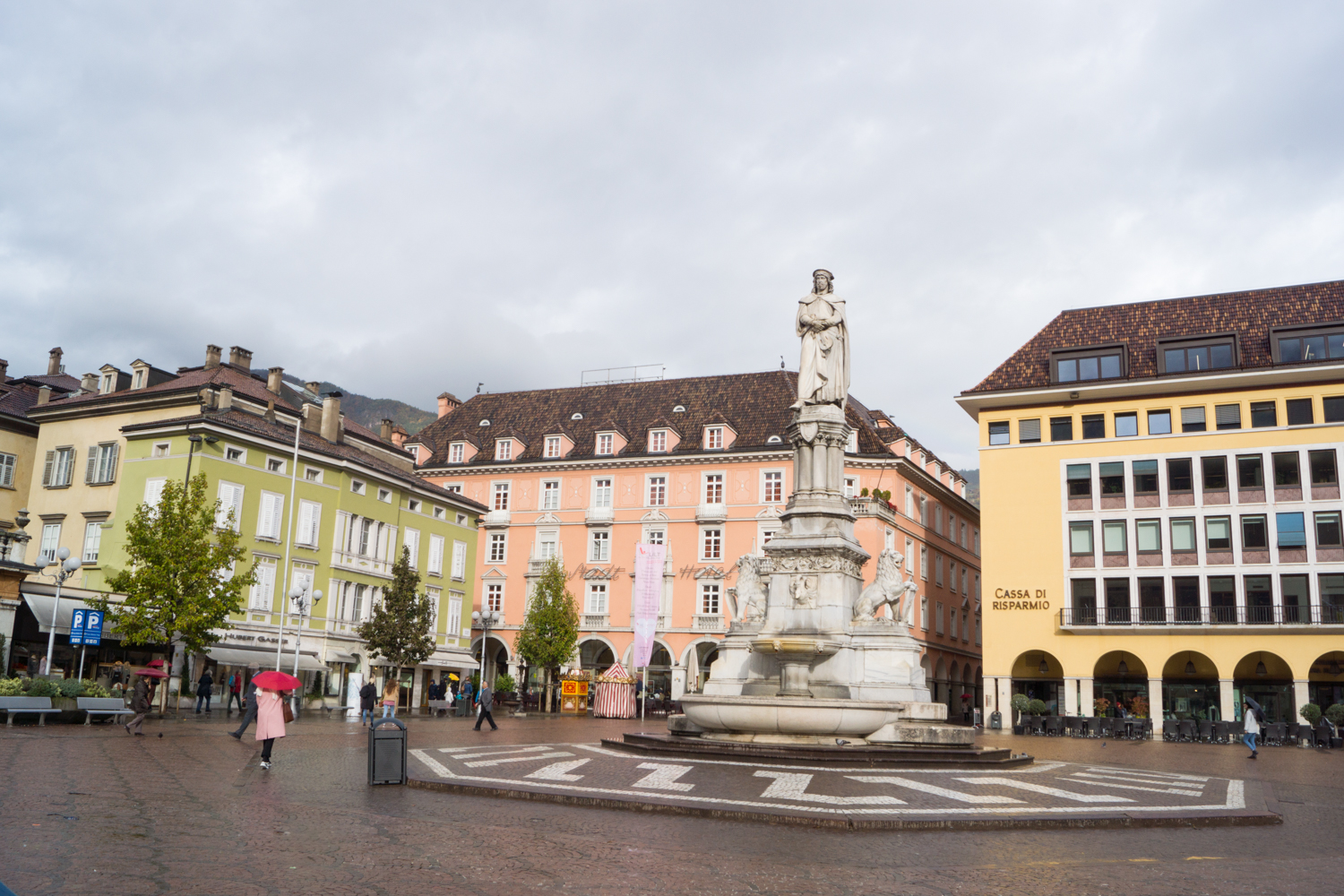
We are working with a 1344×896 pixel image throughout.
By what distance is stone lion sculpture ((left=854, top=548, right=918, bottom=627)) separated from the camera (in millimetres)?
20922

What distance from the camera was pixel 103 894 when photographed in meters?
6.89

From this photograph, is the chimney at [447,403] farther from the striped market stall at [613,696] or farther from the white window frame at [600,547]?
the striped market stall at [613,696]

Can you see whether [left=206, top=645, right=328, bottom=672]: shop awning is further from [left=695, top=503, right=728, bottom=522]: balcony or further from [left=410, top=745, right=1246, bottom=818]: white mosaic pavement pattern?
[left=410, top=745, right=1246, bottom=818]: white mosaic pavement pattern

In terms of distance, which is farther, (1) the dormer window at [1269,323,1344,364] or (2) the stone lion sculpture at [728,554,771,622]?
(1) the dormer window at [1269,323,1344,364]

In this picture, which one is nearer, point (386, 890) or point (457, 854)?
point (386, 890)

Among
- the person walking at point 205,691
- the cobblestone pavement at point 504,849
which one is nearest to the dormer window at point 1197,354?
the cobblestone pavement at point 504,849

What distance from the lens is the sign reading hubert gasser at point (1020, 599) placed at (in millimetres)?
50247

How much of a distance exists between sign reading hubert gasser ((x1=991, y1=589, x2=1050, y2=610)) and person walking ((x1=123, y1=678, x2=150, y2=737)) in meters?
38.5

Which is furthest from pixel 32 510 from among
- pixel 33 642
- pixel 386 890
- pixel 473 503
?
pixel 386 890

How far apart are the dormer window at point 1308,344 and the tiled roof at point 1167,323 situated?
1.65 feet

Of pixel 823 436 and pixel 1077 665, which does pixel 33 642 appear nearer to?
pixel 823 436

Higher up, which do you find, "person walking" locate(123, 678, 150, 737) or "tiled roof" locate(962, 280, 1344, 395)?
"tiled roof" locate(962, 280, 1344, 395)

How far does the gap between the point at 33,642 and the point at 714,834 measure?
33.9 meters

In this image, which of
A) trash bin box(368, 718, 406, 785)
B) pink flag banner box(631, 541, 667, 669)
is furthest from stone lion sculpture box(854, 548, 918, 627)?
pink flag banner box(631, 541, 667, 669)
